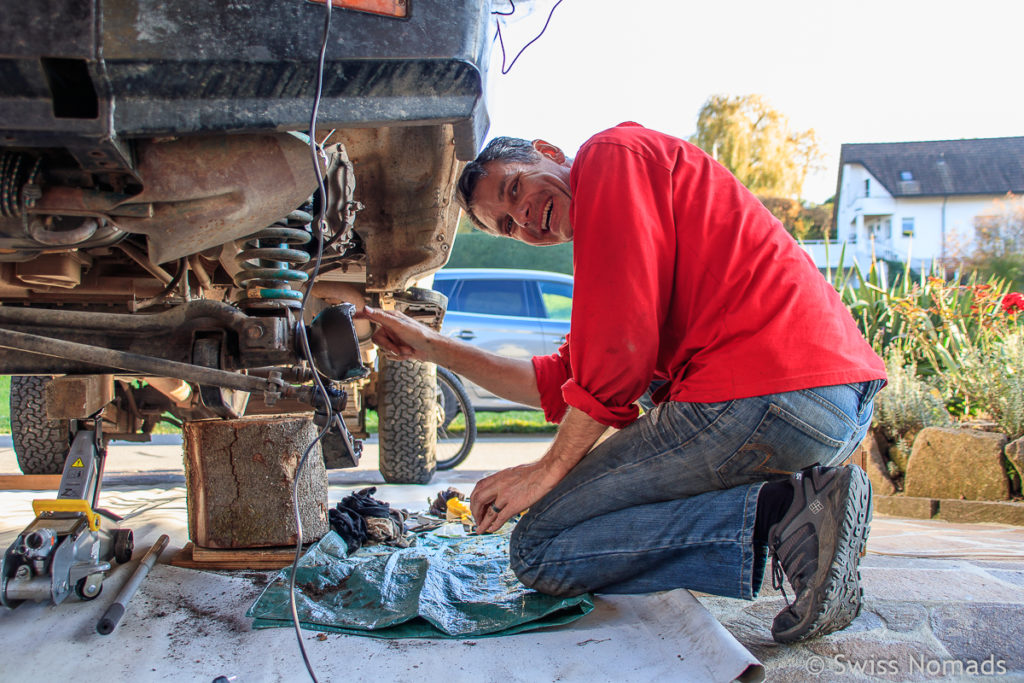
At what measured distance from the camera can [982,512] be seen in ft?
10.8

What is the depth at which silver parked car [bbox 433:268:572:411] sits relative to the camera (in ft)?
23.0

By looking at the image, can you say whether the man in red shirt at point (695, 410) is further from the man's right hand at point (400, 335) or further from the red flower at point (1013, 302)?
the red flower at point (1013, 302)

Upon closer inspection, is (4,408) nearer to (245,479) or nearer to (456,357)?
(245,479)

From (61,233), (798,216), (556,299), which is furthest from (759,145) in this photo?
(61,233)

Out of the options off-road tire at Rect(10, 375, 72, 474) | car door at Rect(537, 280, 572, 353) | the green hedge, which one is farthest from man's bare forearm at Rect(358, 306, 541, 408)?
the green hedge

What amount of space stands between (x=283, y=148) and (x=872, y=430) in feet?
12.8

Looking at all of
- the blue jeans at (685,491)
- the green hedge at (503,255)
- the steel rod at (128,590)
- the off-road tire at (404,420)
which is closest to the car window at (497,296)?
the off-road tire at (404,420)

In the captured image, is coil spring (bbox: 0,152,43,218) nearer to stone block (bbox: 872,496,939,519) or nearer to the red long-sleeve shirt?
the red long-sleeve shirt

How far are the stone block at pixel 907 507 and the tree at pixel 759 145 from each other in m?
23.1

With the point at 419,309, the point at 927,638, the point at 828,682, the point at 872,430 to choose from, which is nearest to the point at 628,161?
the point at 828,682

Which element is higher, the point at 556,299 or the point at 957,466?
the point at 556,299

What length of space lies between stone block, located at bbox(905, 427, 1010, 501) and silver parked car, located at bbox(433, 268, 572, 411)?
377cm

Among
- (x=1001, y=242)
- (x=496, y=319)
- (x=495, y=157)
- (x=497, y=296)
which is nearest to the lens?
(x=495, y=157)

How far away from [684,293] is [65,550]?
1.60 meters
